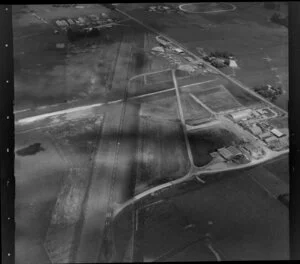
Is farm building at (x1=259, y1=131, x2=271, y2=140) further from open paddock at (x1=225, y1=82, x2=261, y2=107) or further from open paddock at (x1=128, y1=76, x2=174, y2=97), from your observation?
open paddock at (x1=128, y1=76, x2=174, y2=97)

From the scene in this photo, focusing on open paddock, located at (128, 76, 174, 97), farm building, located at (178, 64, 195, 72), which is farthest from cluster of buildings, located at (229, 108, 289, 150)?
farm building, located at (178, 64, 195, 72)

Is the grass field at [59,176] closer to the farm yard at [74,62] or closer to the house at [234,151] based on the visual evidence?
the farm yard at [74,62]

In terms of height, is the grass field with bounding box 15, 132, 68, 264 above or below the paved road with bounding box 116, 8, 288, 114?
below

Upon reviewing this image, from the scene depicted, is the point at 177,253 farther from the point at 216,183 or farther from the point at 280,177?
the point at 280,177

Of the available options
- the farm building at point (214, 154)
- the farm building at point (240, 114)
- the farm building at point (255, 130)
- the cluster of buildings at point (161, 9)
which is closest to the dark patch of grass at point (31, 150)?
the farm building at point (214, 154)

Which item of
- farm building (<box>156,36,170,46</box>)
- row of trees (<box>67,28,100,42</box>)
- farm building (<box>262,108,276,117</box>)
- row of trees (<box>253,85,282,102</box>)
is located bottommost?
farm building (<box>262,108,276,117</box>)

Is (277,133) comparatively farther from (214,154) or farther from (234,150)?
(214,154)

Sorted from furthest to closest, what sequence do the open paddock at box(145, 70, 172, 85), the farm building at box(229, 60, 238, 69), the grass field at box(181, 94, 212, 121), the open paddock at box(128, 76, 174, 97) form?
1. the farm building at box(229, 60, 238, 69)
2. the open paddock at box(145, 70, 172, 85)
3. the open paddock at box(128, 76, 174, 97)
4. the grass field at box(181, 94, 212, 121)

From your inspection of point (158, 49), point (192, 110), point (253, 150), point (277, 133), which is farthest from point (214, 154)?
point (158, 49)
